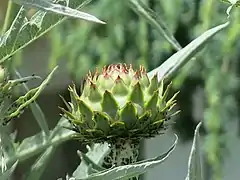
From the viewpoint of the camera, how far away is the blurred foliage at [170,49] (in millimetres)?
2107

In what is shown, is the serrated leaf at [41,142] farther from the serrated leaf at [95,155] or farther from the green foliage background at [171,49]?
the green foliage background at [171,49]

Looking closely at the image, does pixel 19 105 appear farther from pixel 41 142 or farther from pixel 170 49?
pixel 170 49

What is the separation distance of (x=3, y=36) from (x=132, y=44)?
1.86 metres

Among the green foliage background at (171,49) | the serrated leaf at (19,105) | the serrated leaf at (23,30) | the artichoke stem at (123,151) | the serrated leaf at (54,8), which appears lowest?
the green foliage background at (171,49)

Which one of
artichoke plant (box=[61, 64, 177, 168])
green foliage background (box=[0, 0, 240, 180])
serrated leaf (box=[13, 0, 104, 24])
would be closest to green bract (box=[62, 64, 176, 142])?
artichoke plant (box=[61, 64, 177, 168])

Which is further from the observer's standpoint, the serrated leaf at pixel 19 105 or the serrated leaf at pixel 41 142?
the serrated leaf at pixel 41 142

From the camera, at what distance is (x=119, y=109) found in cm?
55

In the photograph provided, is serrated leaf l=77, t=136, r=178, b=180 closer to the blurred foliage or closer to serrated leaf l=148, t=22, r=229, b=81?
serrated leaf l=148, t=22, r=229, b=81

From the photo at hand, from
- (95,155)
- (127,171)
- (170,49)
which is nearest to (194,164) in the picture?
(127,171)

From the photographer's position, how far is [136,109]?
550 mm

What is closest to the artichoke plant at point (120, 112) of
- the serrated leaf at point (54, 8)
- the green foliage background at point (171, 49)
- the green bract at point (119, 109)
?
the green bract at point (119, 109)

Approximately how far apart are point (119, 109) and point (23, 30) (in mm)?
94

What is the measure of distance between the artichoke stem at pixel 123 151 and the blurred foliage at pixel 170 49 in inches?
57.0

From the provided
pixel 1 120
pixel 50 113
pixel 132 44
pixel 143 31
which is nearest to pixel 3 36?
pixel 1 120
